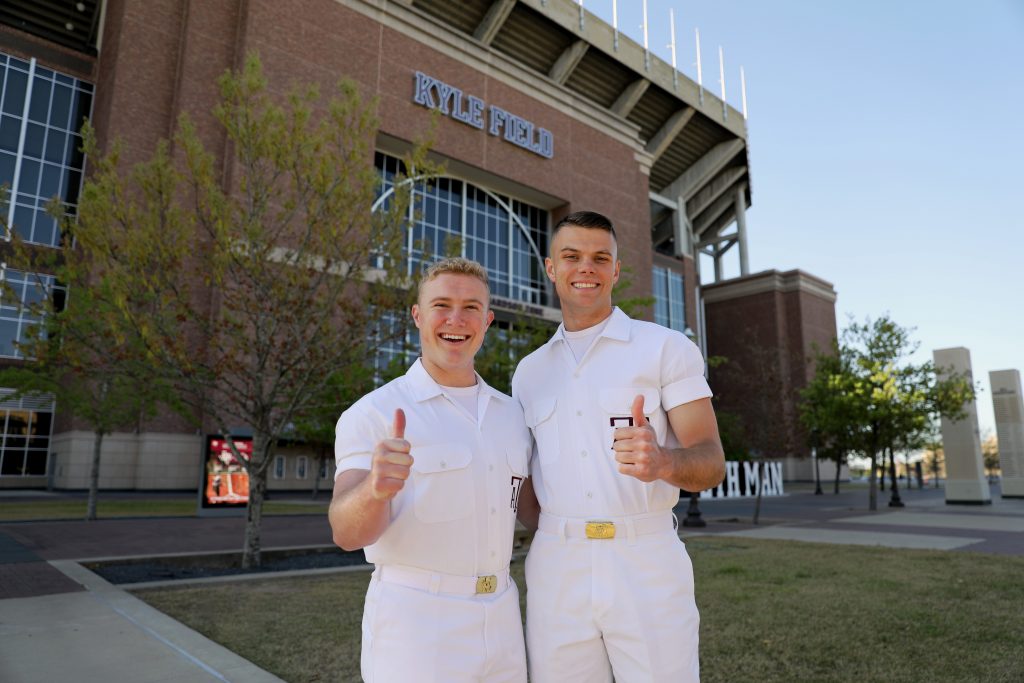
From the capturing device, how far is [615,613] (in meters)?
2.19

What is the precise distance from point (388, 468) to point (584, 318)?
3.75ft

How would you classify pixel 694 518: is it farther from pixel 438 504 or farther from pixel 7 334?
pixel 7 334

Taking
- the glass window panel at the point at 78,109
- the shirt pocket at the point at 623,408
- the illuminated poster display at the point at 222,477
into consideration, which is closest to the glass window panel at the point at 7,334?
the glass window panel at the point at 78,109

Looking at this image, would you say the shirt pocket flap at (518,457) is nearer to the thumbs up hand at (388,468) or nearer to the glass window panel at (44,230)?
the thumbs up hand at (388,468)

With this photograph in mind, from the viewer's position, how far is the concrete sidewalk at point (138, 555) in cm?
460

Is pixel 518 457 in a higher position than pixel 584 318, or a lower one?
lower

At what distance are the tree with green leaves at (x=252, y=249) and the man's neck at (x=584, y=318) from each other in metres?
7.49

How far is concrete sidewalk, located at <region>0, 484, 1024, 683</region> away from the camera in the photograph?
460 cm

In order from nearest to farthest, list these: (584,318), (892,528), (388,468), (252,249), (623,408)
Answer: (388,468) < (623,408) < (584,318) < (252,249) < (892,528)

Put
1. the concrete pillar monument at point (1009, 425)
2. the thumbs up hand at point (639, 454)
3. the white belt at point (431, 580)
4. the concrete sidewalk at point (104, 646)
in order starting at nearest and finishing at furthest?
the thumbs up hand at point (639, 454) → the white belt at point (431, 580) → the concrete sidewalk at point (104, 646) → the concrete pillar monument at point (1009, 425)

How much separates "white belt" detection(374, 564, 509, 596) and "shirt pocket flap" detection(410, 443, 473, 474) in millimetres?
310

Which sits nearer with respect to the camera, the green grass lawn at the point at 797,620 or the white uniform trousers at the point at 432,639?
the white uniform trousers at the point at 432,639

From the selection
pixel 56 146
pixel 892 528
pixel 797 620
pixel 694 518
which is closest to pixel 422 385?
pixel 797 620

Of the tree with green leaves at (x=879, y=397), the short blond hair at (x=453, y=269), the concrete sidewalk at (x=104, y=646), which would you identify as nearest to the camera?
the short blond hair at (x=453, y=269)
